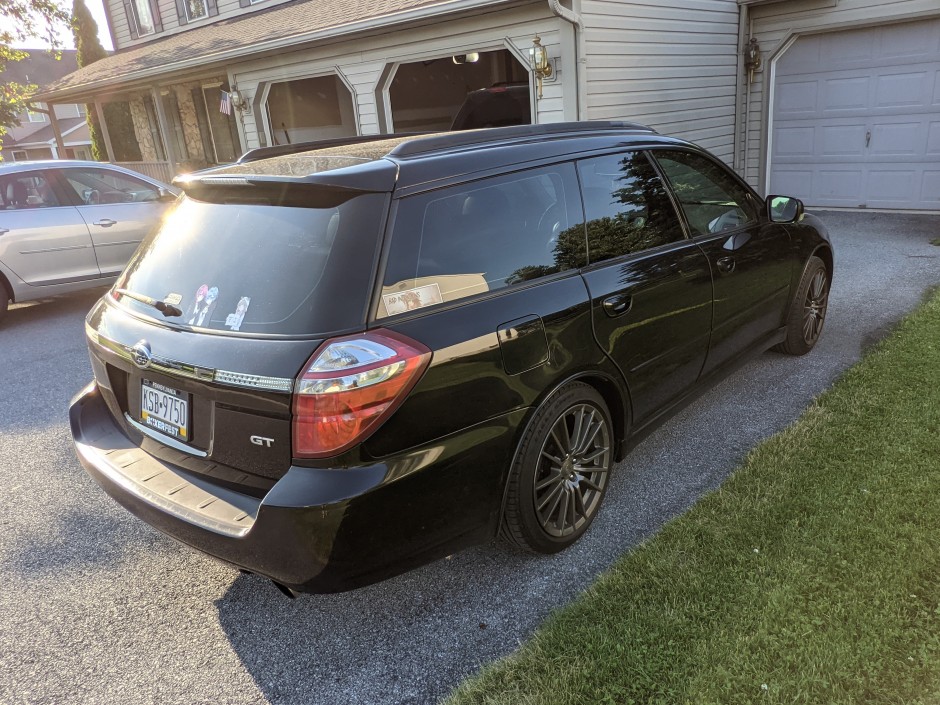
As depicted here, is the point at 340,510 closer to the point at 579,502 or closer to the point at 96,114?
the point at 579,502

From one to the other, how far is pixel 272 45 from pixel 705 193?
360 inches

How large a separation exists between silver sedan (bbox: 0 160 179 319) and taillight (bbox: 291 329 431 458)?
6.30 m

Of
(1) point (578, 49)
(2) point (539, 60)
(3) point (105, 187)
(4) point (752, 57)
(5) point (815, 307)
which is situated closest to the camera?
(5) point (815, 307)

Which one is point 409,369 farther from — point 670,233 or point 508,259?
point 670,233

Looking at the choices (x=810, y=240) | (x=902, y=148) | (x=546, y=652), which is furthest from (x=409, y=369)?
(x=902, y=148)

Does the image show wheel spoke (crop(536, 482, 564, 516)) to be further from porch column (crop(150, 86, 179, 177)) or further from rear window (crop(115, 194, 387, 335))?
porch column (crop(150, 86, 179, 177))

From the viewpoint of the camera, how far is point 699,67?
9.96 metres

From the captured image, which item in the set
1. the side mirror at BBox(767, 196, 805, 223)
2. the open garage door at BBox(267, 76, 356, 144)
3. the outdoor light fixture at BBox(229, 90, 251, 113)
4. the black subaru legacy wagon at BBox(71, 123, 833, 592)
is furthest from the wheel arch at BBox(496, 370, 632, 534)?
the open garage door at BBox(267, 76, 356, 144)

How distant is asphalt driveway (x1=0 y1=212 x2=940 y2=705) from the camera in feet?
7.55

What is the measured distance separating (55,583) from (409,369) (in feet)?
6.48

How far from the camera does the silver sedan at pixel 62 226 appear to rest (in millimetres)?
6812

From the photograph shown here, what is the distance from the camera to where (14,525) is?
335 cm

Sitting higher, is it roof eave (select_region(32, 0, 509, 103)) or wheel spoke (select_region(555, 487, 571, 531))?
roof eave (select_region(32, 0, 509, 103))

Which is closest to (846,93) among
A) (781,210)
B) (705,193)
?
(781,210)
